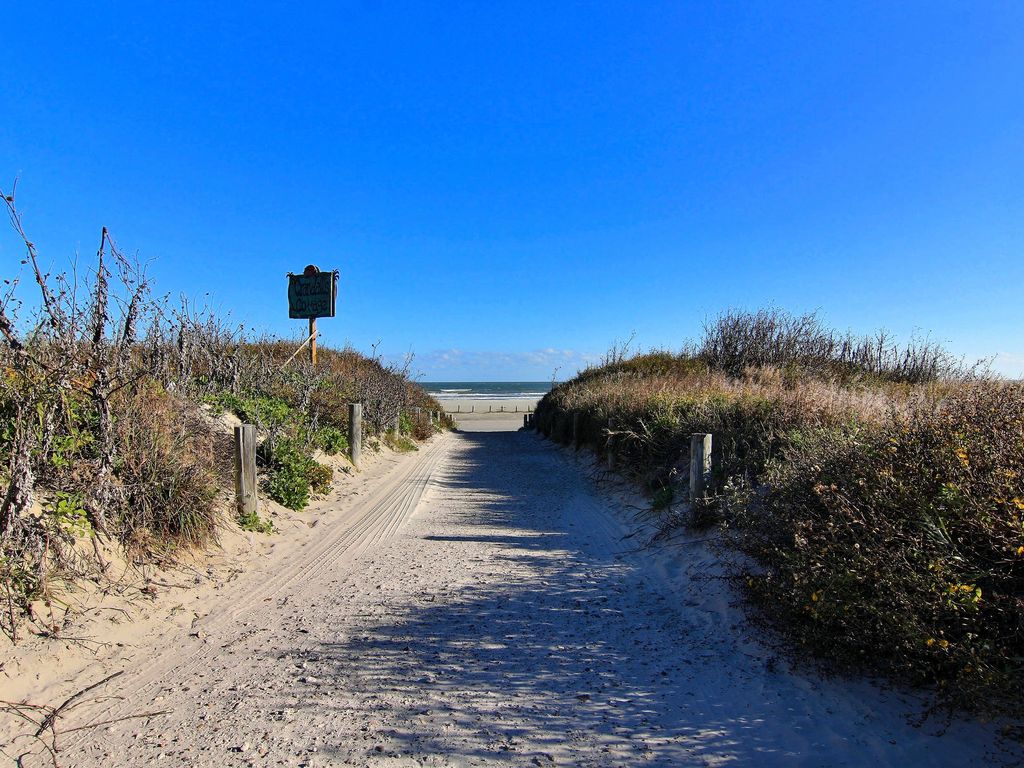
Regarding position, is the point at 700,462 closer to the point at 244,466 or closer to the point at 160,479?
the point at 244,466

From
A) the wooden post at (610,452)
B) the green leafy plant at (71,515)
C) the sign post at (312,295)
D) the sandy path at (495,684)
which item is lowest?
the sandy path at (495,684)

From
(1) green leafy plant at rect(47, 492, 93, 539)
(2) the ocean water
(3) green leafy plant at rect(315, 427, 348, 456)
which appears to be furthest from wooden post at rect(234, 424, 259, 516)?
(2) the ocean water

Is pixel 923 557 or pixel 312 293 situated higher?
pixel 312 293

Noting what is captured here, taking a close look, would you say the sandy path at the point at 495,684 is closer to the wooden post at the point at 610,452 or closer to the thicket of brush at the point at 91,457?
the thicket of brush at the point at 91,457

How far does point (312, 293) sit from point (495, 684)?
1339 cm

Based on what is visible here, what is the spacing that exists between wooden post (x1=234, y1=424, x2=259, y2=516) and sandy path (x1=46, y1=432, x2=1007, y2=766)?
1222mm

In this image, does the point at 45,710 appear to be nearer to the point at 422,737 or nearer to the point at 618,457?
the point at 422,737

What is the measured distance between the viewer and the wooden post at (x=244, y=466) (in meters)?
6.76

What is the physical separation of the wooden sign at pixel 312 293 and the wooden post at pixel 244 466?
28.3 feet

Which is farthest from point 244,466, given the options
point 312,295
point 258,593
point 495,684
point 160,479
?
point 312,295

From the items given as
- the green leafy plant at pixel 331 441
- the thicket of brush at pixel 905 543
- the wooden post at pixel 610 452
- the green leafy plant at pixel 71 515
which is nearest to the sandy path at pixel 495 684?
the thicket of brush at pixel 905 543

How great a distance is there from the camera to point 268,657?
12.8 feet

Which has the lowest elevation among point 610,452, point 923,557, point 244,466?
point 610,452

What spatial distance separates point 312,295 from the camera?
15070 mm
